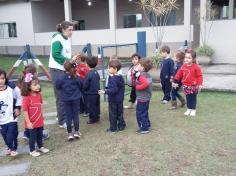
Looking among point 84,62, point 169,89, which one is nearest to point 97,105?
point 84,62

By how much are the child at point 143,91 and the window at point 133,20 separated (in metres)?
15.5

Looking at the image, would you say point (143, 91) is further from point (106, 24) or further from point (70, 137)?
point (106, 24)

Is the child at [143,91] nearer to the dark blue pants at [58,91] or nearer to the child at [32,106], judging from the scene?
the dark blue pants at [58,91]

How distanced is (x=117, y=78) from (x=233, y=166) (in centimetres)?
218

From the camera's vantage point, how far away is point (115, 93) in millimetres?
5109

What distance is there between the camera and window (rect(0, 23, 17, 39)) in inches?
943

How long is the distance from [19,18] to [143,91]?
2018cm

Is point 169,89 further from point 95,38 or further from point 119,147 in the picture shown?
point 95,38

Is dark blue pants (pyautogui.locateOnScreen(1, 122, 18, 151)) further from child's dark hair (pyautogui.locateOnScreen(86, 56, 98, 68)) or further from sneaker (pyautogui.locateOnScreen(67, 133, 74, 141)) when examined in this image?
child's dark hair (pyautogui.locateOnScreen(86, 56, 98, 68))

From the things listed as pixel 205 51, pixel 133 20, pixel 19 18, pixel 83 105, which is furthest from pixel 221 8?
pixel 19 18

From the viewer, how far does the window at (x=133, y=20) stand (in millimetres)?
20062

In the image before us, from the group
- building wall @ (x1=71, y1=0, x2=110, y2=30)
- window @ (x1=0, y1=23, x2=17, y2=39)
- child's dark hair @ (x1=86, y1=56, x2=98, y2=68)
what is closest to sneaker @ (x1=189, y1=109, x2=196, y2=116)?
child's dark hair @ (x1=86, y1=56, x2=98, y2=68)

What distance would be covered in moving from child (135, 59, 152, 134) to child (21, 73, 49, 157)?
155cm

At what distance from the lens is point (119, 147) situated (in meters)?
4.56
